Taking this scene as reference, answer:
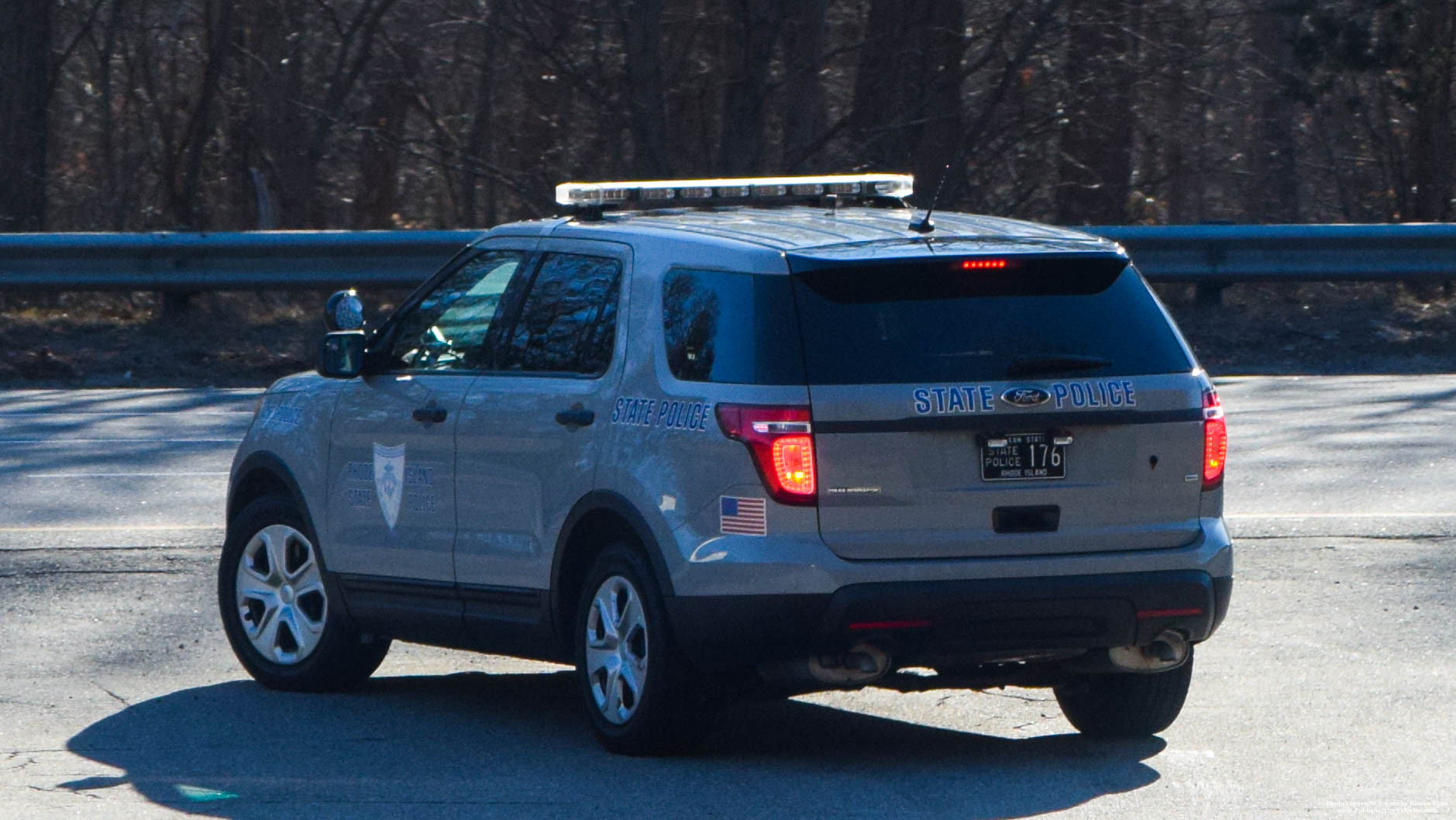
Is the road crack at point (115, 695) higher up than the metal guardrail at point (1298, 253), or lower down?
lower down

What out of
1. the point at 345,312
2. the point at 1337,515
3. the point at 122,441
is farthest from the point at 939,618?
the point at 122,441

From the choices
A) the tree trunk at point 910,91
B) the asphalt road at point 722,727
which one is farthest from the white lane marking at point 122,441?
the tree trunk at point 910,91

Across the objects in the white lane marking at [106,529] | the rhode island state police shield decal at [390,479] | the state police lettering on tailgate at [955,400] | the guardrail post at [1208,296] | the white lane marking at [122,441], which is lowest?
the white lane marking at [106,529]

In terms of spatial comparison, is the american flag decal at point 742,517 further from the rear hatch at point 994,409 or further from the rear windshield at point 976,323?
the rear windshield at point 976,323

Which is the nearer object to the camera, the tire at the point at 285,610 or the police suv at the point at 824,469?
the police suv at the point at 824,469

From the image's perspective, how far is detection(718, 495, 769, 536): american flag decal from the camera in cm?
589

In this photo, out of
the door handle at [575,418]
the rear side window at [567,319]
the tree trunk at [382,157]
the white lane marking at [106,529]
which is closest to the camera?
the door handle at [575,418]

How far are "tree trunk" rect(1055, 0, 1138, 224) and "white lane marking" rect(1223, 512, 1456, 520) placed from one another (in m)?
11.1

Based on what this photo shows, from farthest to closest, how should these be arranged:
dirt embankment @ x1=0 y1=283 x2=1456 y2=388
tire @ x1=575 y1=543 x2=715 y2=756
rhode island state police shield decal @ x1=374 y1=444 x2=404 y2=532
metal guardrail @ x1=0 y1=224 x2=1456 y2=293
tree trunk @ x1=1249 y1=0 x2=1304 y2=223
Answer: tree trunk @ x1=1249 y1=0 x2=1304 y2=223 < metal guardrail @ x1=0 y1=224 x2=1456 y2=293 < dirt embankment @ x1=0 y1=283 x2=1456 y2=388 < rhode island state police shield decal @ x1=374 y1=444 x2=404 y2=532 < tire @ x1=575 y1=543 x2=715 y2=756

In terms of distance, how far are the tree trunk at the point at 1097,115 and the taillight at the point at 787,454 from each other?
52.5 feet

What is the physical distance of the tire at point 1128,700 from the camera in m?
6.68

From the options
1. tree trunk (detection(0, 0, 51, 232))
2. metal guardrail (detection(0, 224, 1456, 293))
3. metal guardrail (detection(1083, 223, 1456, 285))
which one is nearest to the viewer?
metal guardrail (detection(0, 224, 1456, 293))

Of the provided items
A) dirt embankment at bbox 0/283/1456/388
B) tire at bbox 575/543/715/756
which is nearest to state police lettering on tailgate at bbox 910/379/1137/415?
tire at bbox 575/543/715/756

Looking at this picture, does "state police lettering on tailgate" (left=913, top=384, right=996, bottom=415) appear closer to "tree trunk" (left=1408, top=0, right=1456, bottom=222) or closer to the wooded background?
the wooded background
